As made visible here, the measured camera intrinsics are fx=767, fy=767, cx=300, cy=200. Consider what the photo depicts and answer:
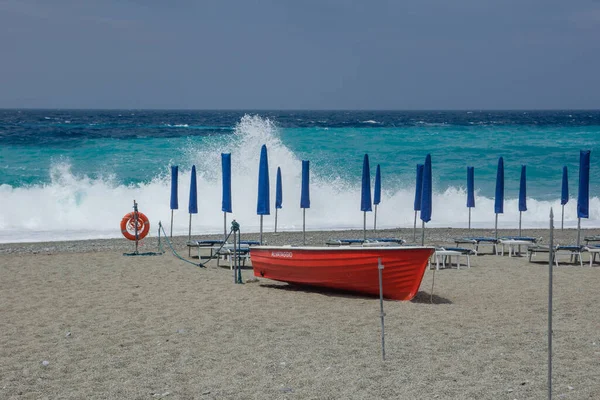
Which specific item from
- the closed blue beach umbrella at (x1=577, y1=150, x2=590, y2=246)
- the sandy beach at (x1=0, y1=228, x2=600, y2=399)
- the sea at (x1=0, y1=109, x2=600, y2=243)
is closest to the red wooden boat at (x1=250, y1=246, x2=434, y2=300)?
the sandy beach at (x1=0, y1=228, x2=600, y2=399)

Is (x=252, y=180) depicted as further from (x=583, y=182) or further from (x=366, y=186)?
(x=583, y=182)

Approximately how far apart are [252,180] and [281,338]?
18324 millimetres

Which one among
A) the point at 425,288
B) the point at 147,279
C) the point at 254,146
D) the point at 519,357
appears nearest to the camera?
the point at 519,357

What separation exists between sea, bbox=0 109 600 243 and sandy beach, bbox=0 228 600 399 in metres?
7.04

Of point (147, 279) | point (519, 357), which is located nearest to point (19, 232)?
point (147, 279)

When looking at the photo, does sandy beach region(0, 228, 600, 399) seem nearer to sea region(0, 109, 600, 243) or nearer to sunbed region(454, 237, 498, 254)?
sunbed region(454, 237, 498, 254)

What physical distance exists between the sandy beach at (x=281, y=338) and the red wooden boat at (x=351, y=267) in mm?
228

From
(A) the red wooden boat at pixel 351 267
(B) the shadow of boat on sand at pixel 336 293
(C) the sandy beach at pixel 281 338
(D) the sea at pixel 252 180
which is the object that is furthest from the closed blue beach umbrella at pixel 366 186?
(D) the sea at pixel 252 180

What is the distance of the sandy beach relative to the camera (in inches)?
279

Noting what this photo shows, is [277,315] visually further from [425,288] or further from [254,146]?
[254,146]

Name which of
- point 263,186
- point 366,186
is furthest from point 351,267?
point 366,186

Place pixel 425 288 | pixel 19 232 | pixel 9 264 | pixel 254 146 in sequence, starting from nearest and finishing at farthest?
pixel 425 288, pixel 9 264, pixel 19 232, pixel 254 146

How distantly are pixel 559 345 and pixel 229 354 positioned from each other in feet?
11.8

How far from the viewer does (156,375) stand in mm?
7441
